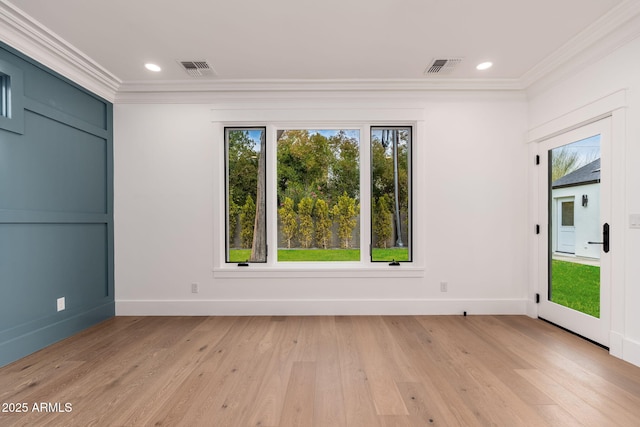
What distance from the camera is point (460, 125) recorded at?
146 inches

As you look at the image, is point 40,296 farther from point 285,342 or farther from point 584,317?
point 584,317

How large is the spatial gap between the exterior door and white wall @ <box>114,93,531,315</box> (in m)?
0.29

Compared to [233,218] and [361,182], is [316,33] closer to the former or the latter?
[361,182]

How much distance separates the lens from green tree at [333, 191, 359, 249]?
393 cm

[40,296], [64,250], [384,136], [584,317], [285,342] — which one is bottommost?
[285,342]

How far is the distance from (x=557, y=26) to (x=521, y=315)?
9.98 ft

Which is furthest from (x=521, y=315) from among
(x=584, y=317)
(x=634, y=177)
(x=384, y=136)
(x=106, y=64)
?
(x=106, y=64)

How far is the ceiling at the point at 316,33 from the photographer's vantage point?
233cm

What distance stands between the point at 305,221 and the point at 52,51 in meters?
3.02

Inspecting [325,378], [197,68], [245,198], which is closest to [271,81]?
[197,68]

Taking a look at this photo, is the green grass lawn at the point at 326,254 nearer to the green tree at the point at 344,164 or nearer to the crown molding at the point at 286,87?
the green tree at the point at 344,164

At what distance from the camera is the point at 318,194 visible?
13.0 feet

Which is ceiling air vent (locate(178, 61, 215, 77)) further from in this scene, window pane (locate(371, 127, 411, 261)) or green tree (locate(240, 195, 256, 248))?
window pane (locate(371, 127, 411, 261))

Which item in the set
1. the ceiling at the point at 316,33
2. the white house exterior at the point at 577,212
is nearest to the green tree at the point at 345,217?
the ceiling at the point at 316,33
